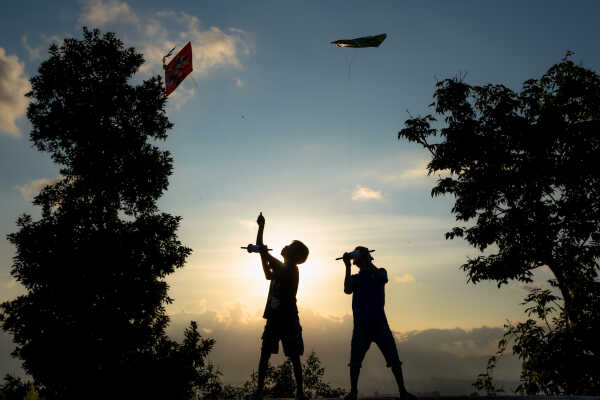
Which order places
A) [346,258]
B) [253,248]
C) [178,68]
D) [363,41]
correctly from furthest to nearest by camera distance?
[178,68]
[363,41]
[346,258]
[253,248]

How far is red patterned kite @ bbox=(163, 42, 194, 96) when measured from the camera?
603 inches

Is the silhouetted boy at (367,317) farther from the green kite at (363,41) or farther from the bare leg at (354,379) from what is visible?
the green kite at (363,41)

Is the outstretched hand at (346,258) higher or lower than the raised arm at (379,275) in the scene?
higher

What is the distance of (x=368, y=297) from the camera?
6004 millimetres

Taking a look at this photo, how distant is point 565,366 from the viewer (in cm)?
1112

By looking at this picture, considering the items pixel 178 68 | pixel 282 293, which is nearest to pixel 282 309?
pixel 282 293

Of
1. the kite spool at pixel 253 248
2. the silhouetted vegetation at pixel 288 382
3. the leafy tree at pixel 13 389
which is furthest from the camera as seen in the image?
the silhouetted vegetation at pixel 288 382

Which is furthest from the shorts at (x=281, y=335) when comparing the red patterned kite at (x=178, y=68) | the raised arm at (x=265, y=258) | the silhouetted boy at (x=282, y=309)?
the red patterned kite at (x=178, y=68)

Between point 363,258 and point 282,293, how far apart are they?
1361 mm

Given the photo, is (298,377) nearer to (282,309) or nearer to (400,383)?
(282,309)

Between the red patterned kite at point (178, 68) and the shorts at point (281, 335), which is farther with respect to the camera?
the red patterned kite at point (178, 68)

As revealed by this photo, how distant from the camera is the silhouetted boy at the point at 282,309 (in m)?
5.75

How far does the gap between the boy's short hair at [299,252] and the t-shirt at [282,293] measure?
0.13 metres

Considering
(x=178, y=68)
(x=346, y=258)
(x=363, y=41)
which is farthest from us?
(x=178, y=68)
